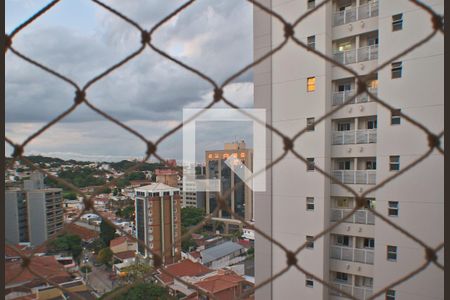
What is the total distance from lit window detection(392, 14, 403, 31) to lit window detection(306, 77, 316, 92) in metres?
0.83

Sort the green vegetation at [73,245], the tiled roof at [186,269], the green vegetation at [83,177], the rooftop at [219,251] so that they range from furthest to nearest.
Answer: the rooftop at [219,251]
the green vegetation at [73,245]
the tiled roof at [186,269]
the green vegetation at [83,177]

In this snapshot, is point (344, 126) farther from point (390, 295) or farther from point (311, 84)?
point (390, 295)

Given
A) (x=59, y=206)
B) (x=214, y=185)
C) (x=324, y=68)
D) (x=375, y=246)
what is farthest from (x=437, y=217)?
(x=59, y=206)

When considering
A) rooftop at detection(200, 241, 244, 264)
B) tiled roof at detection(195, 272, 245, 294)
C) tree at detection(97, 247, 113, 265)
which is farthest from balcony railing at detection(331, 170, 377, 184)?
tree at detection(97, 247, 113, 265)

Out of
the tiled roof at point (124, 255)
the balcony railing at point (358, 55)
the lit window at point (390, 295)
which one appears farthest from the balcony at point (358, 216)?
the tiled roof at point (124, 255)

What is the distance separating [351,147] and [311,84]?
2.55 ft

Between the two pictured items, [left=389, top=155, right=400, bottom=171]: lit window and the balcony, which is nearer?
[left=389, top=155, right=400, bottom=171]: lit window

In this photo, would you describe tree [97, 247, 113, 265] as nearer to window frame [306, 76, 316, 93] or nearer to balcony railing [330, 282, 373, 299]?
balcony railing [330, 282, 373, 299]

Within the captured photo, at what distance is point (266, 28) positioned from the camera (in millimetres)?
3170

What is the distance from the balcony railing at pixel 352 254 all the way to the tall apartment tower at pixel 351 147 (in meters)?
0.01

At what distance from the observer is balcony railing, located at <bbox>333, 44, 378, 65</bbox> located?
3.02 meters

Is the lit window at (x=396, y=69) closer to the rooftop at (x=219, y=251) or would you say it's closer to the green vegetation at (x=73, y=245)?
the rooftop at (x=219, y=251)

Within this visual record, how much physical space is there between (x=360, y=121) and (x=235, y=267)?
514cm

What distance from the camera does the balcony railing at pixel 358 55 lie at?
3.02 metres
